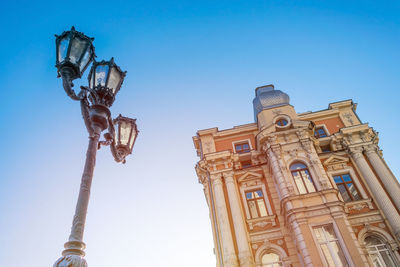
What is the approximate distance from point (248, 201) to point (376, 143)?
10.3 meters

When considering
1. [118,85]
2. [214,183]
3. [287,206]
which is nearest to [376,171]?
[287,206]

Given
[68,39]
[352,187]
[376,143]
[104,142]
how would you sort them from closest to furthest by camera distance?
[68,39], [104,142], [352,187], [376,143]

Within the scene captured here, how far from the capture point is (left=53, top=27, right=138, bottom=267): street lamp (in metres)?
3.95

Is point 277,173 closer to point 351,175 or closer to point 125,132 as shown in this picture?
point 351,175

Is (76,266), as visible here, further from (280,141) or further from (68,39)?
(280,141)

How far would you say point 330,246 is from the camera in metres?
13.7

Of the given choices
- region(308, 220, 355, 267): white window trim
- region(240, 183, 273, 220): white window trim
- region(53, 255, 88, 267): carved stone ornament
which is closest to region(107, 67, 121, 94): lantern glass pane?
region(53, 255, 88, 267): carved stone ornament

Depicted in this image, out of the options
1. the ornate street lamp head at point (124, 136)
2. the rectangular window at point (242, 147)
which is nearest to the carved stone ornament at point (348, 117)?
the rectangular window at point (242, 147)

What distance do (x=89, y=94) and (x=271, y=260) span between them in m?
14.3

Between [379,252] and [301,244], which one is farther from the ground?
[301,244]

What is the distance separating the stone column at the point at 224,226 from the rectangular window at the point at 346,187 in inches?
297

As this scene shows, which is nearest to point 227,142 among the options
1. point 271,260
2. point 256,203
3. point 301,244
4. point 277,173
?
point 256,203

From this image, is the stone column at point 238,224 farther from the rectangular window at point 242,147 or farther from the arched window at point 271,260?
the rectangular window at point 242,147

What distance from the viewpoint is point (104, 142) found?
216 inches
